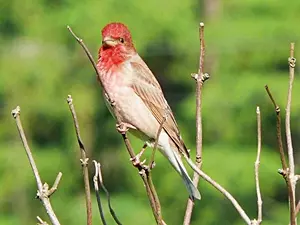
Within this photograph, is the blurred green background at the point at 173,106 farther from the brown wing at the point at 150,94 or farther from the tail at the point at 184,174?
the tail at the point at 184,174

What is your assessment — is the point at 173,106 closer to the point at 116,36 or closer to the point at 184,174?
the point at 116,36

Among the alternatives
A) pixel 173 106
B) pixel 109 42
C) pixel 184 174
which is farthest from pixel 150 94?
pixel 173 106

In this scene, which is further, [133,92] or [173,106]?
[173,106]

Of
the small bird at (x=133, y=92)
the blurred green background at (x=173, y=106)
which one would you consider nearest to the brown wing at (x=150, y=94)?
the small bird at (x=133, y=92)

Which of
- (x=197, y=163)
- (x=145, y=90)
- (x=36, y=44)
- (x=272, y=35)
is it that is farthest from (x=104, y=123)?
(x=197, y=163)

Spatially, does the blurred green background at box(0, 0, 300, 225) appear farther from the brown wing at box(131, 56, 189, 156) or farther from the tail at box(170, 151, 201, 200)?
the tail at box(170, 151, 201, 200)

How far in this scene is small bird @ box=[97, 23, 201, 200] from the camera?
5.07 m

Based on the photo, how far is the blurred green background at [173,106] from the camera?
52.8 ft

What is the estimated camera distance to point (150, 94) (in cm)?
530

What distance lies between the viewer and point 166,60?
19672mm

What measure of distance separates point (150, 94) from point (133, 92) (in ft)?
0.43

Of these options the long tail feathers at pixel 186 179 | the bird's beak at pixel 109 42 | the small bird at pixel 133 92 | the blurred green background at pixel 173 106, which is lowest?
the long tail feathers at pixel 186 179

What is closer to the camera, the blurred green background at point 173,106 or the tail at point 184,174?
the tail at point 184,174

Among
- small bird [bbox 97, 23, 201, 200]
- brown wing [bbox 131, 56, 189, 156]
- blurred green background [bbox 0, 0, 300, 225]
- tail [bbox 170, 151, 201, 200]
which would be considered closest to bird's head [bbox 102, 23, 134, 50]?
small bird [bbox 97, 23, 201, 200]
